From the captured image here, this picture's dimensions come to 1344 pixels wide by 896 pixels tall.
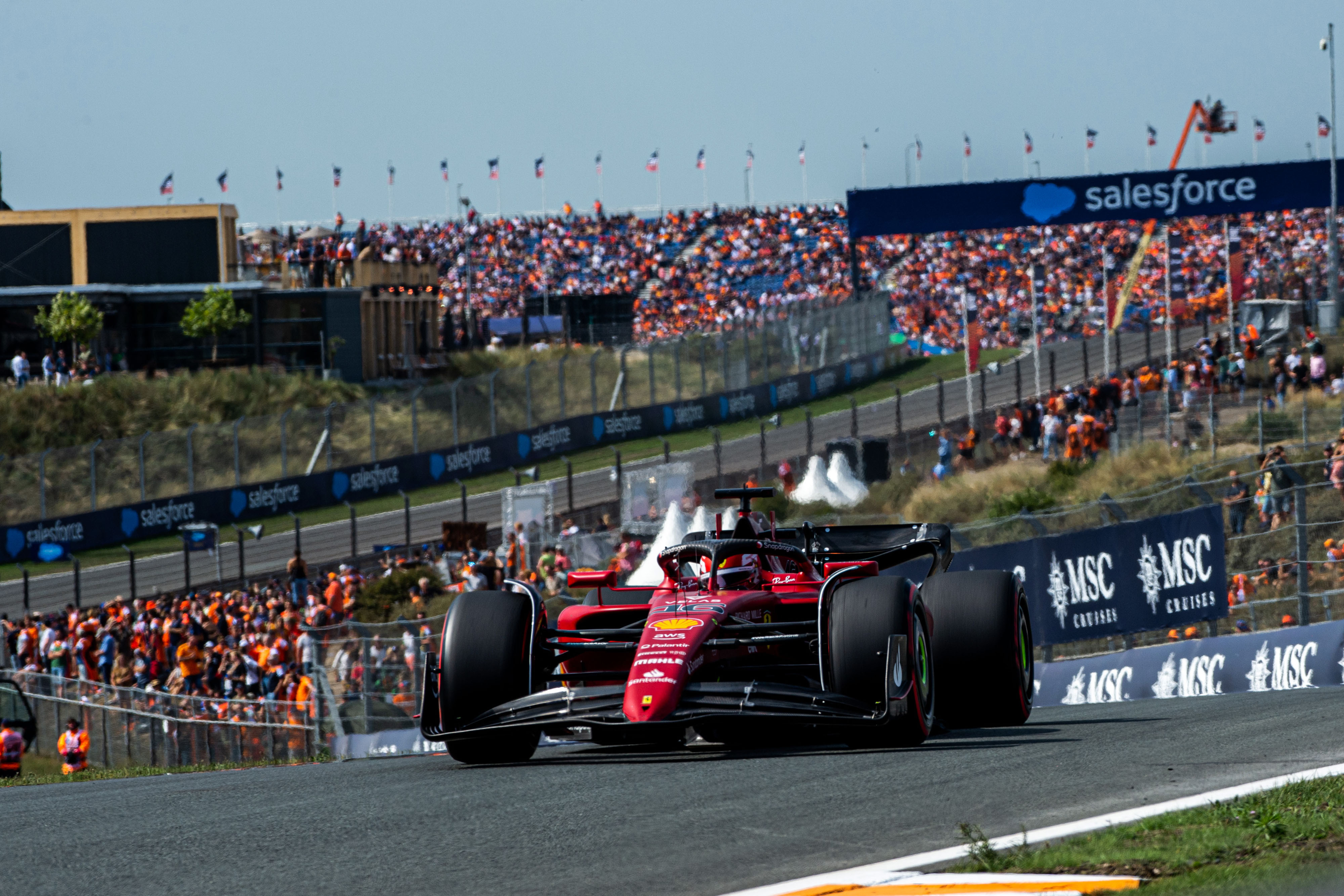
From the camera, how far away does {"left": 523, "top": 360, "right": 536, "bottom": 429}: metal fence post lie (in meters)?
42.2

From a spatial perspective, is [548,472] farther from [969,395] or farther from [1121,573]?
[1121,573]

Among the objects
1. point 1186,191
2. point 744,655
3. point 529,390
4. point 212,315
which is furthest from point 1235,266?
point 744,655

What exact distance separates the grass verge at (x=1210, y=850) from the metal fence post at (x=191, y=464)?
34.4m

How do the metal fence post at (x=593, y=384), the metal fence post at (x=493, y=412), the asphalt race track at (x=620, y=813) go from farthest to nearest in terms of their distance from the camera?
the metal fence post at (x=593, y=384) < the metal fence post at (x=493, y=412) < the asphalt race track at (x=620, y=813)

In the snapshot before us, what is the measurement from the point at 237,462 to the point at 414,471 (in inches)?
172

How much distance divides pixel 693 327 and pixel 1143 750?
52.6 metres

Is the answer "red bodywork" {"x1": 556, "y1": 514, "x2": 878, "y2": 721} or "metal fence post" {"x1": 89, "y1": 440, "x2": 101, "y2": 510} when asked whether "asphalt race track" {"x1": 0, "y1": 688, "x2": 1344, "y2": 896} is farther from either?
"metal fence post" {"x1": 89, "y1": 440, "x2": 101, "y2": 510}

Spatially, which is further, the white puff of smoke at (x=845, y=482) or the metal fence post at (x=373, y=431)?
the metal fence post at (x=373, y=431)

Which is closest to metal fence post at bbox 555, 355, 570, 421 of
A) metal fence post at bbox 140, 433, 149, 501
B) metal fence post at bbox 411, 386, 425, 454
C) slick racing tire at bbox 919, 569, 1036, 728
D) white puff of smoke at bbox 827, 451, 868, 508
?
metal fence post at bbox 411, 386, 425, 454

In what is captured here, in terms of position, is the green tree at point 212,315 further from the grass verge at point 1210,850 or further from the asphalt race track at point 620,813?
the grass verge at point 1210,850

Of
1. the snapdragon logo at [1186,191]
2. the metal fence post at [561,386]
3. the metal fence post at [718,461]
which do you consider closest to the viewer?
the metal fence post at [718,461]

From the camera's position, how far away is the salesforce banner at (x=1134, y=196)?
127ft

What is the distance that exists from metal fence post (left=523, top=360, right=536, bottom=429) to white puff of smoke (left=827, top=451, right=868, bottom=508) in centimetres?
1212

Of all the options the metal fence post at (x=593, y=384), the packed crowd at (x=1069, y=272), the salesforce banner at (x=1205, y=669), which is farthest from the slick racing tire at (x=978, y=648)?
the packed crowd at (x=1069, y=272)
